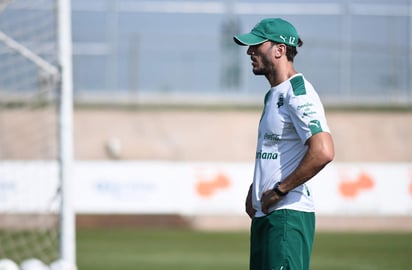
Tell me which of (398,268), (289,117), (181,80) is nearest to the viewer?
(289,117)

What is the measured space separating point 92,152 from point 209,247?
7.11m

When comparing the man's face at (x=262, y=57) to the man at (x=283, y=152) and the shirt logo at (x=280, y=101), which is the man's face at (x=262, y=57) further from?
the shirt logo at (x=280, y=101)

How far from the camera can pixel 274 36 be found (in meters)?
5.43

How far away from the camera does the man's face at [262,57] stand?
17.9ft

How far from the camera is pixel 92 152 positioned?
23.6 meters

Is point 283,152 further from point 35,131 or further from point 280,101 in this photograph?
point 35,131

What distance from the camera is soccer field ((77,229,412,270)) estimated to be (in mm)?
13909

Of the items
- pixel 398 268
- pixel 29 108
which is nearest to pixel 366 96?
pixel 29 108

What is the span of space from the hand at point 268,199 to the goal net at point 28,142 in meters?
6.63

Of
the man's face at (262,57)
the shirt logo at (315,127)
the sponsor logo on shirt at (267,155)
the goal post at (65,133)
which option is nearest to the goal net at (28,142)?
the goal post at (65,133)

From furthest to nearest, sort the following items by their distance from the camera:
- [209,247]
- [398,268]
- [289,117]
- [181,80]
→ [181,80]
[209,247]
[398,268]
[289,117]

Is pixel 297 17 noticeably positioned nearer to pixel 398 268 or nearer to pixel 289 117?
pixel 398 268

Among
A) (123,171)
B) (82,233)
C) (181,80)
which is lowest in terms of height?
(82,233)

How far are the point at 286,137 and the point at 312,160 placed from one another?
0.93ft
